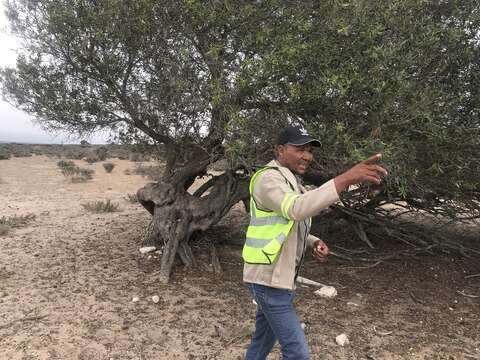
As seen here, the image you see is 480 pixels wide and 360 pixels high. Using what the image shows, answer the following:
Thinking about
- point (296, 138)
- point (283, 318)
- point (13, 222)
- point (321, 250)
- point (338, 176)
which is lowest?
point (13, 222)

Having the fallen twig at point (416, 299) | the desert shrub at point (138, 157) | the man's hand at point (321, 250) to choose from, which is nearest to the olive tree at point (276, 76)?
the man's hand at point (321, 250)

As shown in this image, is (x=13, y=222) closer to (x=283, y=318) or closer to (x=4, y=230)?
(x=4, y=230)

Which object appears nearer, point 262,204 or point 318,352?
point 262,204

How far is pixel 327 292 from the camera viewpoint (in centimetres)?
602

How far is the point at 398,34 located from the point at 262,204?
10.3 ft

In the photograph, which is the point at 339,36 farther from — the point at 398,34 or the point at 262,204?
the point at 262,204

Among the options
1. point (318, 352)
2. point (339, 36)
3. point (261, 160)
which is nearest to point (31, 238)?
point (261, 160)

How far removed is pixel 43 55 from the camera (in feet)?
22.1

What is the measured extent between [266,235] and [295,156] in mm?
533

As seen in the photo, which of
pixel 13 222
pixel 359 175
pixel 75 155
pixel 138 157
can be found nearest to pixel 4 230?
pixel 13 222

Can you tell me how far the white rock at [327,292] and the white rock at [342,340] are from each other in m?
1.23

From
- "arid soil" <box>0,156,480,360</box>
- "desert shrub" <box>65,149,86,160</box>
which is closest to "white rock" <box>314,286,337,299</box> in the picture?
"arid soil" <box>0,156,480,360</box>

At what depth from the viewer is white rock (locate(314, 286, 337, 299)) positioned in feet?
19.6

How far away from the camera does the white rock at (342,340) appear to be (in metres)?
4.67
